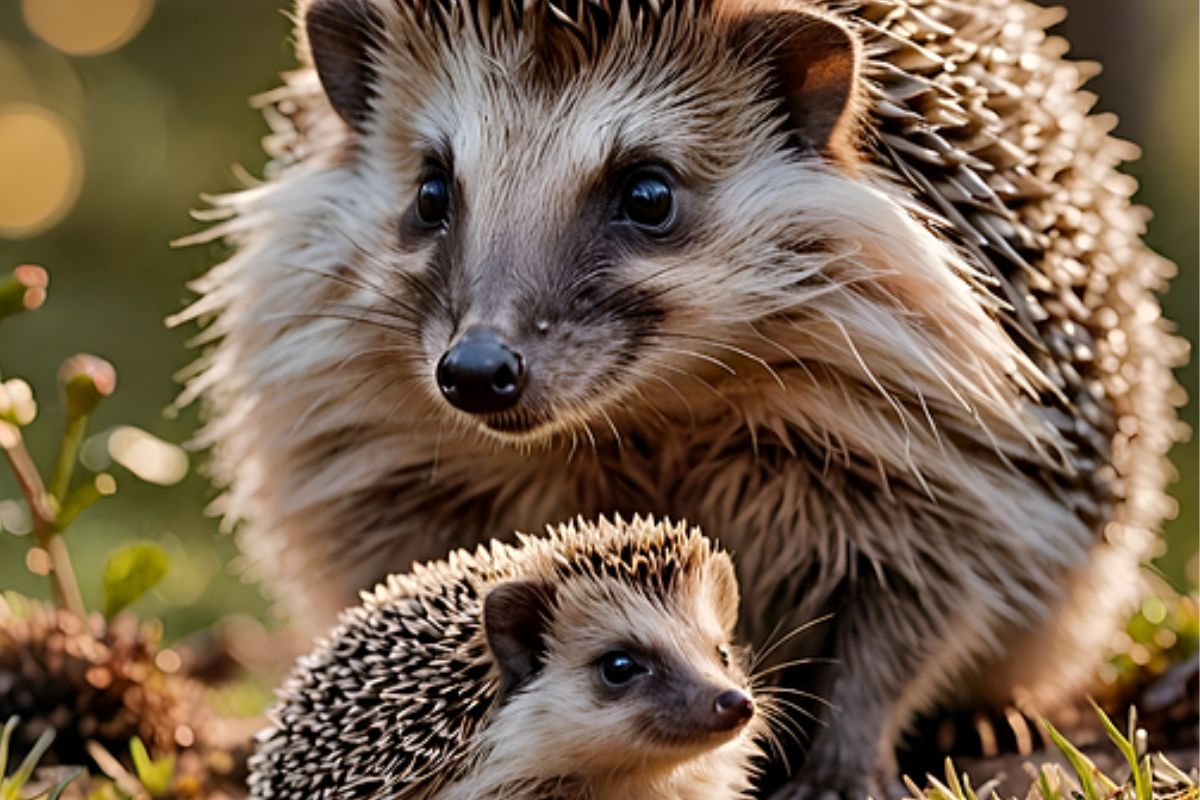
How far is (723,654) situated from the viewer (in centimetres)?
213

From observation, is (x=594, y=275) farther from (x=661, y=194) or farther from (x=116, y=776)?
(x=116, y=776)

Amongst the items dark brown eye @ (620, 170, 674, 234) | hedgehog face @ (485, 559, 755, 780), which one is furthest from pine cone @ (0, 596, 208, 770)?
dark brown eye @ (620, 170, 674, 234)

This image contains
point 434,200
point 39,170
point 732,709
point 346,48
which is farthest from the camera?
point 39,170

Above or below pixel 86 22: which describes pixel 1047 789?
above

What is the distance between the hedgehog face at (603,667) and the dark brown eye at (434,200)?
64 centimetres

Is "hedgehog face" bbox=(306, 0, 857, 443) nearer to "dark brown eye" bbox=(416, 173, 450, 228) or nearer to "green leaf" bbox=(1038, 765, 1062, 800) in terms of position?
"dark brown eye" bbox=(416, 173, 450, 228)

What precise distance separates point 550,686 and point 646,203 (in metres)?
0.68

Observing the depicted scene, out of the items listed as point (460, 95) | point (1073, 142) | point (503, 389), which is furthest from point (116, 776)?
point (1073, 142)

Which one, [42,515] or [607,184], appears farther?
[42,515]

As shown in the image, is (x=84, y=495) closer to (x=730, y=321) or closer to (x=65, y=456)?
(x=65, y=456)

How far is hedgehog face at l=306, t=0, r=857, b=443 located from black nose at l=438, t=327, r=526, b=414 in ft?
0.26

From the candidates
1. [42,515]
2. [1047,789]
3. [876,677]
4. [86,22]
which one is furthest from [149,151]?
[1047,789]

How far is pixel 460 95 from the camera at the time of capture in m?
2.40

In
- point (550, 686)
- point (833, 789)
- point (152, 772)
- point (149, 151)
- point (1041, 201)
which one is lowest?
point (149, 151)
